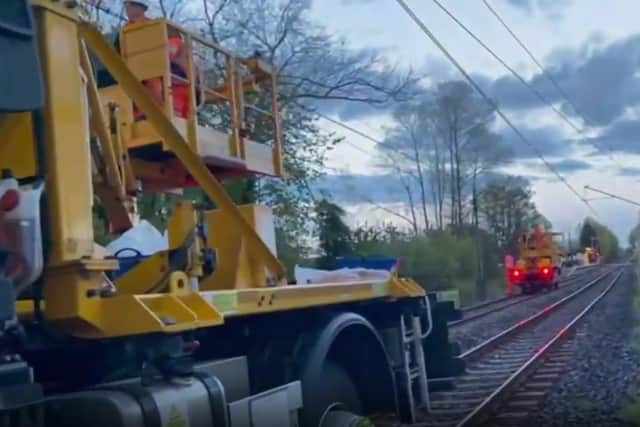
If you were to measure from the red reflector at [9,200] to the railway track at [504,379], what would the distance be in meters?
6.12

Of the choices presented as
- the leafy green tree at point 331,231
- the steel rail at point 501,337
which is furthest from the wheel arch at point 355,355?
the leafy green tree at point 331,231

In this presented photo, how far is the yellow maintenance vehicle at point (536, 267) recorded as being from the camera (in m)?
47.5

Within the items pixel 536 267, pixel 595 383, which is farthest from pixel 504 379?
pixel 536 267

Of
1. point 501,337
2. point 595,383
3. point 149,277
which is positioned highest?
point 149,277

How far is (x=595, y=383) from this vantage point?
1290 cm

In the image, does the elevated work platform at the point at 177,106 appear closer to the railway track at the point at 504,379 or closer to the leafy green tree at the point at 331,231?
the railway track at the point at 504,379

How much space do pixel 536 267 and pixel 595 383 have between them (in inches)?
1399

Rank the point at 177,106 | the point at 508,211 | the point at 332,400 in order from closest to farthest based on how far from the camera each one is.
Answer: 1. the point at 177,106
2. the point at 332,400
3. the point at 508,211

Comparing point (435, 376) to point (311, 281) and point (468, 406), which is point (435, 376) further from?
point (311, 281)

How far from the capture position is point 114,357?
4.93 metres

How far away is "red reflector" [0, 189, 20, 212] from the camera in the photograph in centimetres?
412

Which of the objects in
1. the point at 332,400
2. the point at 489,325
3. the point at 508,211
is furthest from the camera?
the point at 508,211

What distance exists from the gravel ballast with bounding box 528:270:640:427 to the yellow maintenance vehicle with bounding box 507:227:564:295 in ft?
84.1

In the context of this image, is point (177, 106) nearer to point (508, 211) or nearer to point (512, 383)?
point (512, 383)
